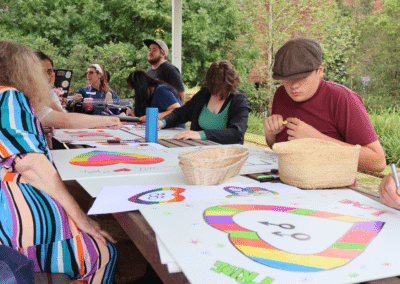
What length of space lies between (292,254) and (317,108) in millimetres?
1198

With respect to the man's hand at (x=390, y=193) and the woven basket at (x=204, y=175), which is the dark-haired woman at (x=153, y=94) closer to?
the woven basket at (x=204, y=175)

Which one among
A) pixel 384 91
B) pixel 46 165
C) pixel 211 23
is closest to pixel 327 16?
pixel 384 91

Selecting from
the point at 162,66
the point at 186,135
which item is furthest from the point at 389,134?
the point at 186,135

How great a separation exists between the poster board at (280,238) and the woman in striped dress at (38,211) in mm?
421

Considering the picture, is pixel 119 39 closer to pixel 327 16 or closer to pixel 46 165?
pixel 327 16

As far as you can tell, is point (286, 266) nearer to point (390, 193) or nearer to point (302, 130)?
point (390, 193)

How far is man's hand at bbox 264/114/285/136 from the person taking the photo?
1768 mm

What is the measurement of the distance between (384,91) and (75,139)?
863cm

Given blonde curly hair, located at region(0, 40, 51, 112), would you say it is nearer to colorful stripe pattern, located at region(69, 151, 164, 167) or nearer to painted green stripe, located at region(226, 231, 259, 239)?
colorful stripe pattern, located at region(69, 151, 164, 167)

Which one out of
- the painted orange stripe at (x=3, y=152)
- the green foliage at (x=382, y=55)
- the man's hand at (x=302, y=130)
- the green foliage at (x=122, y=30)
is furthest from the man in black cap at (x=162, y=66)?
the green foliage at (x=122, y=30)

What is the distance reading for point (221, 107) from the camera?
2.86 m

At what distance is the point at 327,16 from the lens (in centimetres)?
968

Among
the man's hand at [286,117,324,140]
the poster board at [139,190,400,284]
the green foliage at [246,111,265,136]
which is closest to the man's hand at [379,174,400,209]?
the poster board at [139,190,400,284]

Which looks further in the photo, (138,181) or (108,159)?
(108,159)
